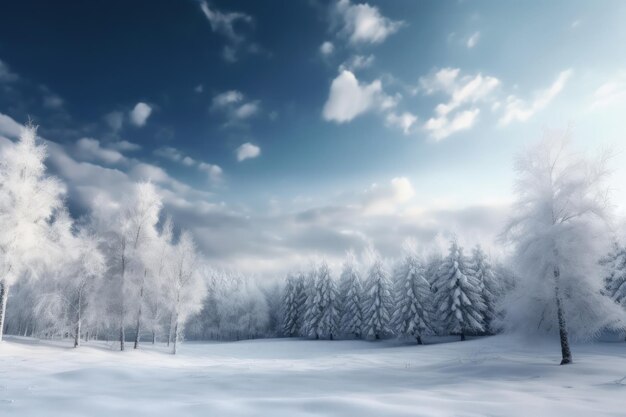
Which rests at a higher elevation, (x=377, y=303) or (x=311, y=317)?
(x=377, y=303)

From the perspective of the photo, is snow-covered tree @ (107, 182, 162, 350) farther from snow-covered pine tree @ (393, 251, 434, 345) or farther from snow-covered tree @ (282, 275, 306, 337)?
snow-covered tree @ (282, 275, 306, 337)

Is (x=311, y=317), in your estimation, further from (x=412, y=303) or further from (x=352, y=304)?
(x=412, y=303)

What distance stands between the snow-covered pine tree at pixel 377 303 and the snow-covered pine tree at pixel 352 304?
65.9 inches

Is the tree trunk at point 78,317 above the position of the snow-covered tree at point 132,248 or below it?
below

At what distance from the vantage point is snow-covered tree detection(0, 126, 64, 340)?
1992 centimetres

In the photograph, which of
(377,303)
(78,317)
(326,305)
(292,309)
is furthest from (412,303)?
(78,317)

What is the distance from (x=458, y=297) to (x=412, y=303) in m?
5.49

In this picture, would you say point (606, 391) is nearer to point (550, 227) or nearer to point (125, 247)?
point (550, 227)

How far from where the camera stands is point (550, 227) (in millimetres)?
15977

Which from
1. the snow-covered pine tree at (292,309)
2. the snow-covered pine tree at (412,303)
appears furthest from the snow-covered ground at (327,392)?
the snow-covered pine tree at (292,309)

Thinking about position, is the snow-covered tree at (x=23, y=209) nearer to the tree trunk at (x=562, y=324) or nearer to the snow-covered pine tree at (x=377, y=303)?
the tree trunk at (x=562, y=324)

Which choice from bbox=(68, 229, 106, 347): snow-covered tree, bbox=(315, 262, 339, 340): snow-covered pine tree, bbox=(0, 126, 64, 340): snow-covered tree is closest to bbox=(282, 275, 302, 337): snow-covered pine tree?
bbox=(315, 262, 339, 340): snow-covered pine tree

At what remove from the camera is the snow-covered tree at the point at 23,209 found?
19.9 meters

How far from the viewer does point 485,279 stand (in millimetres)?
44500
